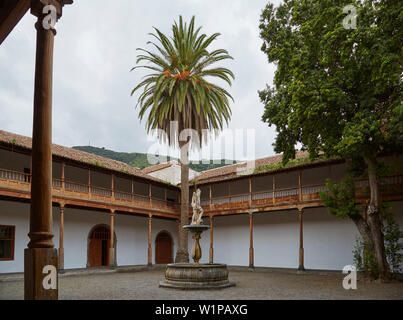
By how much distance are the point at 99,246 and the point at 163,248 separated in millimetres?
6169

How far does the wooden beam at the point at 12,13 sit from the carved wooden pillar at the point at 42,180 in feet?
1.82

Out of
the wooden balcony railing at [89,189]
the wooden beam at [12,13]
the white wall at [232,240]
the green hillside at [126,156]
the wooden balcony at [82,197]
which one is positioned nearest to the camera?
the wooden beam at [12,13]

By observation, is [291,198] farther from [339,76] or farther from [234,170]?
[339,76]

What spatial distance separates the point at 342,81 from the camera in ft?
45.0

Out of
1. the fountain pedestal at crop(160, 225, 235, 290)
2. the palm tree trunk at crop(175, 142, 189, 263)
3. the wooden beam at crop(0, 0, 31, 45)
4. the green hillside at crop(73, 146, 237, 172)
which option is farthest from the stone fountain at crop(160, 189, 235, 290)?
the green hillside at crop(73, 146, 237, 172)

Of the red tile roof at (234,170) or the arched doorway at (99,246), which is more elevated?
the red tile roof at (234,170)

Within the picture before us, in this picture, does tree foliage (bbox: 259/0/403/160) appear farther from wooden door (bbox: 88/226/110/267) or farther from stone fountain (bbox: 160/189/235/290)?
wooden door (bbox: 88/226/110/267)

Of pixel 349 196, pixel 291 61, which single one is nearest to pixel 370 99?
pixel 291 61

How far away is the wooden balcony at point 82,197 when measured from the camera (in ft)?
54.5

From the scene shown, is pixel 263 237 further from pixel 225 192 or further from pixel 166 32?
pixel 166 32

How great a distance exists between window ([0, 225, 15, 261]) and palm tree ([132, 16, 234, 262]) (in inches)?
341

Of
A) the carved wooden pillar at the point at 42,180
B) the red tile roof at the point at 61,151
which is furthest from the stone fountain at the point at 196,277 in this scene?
the carved wooden pillar at the point at 42,180

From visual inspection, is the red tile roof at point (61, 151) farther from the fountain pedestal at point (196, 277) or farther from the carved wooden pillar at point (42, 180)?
the carved wooden pillar at point (42, 180)

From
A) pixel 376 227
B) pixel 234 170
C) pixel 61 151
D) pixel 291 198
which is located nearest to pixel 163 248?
pixel 234 170
